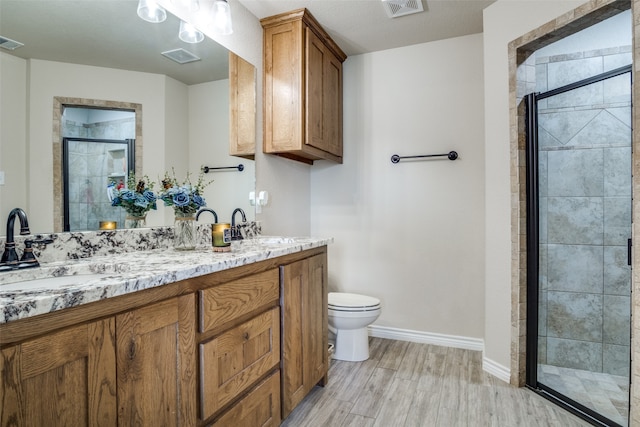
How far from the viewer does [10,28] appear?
1.13 meters

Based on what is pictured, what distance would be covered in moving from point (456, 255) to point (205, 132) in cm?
199

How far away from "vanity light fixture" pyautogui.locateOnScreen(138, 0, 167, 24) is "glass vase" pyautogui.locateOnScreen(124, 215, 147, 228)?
901 millimetres

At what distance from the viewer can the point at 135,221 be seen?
1.54m

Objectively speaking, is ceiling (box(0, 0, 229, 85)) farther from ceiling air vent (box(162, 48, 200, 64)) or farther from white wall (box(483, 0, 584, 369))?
white wall (box(483, 0, 584, 369))

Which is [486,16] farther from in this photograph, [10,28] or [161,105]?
[10,28]

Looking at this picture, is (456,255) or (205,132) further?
(456,255)

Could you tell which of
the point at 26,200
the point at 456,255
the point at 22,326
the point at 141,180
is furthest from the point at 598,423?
the point at 26,200

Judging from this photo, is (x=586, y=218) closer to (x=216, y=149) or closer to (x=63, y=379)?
(x=216, y=149)

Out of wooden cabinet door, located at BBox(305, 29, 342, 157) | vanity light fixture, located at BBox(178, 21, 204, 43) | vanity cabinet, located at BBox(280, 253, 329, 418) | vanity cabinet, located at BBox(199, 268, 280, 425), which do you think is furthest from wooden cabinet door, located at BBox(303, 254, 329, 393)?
vanity light fixture, located at BBox(178, 21, 204, 43)

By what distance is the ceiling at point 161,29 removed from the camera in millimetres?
1222

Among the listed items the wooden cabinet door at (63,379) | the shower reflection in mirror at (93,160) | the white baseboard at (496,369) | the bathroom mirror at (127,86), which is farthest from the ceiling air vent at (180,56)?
the white baseboard at (496,369)

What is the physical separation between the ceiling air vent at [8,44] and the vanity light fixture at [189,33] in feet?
2.52

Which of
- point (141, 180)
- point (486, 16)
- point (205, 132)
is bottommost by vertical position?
point (141, 180)


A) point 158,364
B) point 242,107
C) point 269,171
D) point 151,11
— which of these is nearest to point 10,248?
point 158,364
